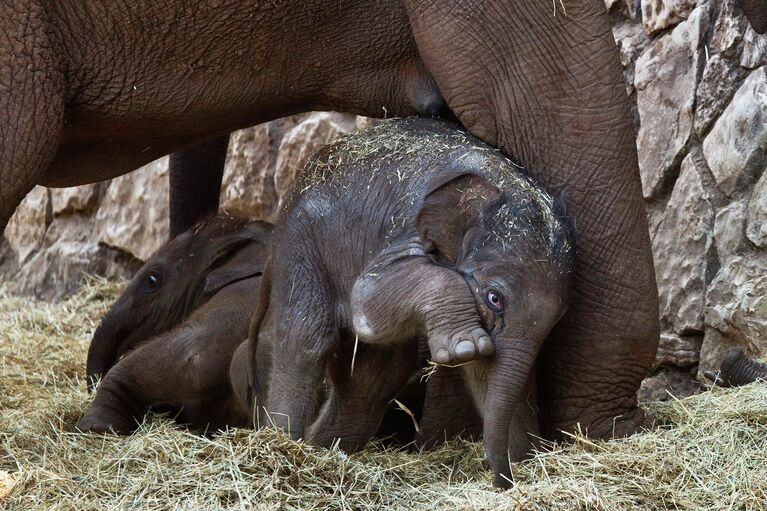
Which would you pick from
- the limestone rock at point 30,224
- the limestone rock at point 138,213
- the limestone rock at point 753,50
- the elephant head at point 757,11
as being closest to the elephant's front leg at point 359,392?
the elephant head at point 757,11

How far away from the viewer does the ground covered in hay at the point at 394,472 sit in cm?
392

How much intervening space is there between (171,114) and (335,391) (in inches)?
46.7

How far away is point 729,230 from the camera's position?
5.52 m

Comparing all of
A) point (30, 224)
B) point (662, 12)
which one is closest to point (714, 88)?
point (662, 12)

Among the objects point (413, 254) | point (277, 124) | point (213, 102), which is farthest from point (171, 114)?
point (277, 124)

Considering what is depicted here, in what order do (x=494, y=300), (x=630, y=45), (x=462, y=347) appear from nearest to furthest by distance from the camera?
(x=462, y=347) → (x=494, y=300) → (x=630, y=45)

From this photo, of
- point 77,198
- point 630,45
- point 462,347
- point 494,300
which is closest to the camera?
point 462,347

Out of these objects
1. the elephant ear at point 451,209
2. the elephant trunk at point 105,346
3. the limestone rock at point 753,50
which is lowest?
the elephant trunk at point 105,346

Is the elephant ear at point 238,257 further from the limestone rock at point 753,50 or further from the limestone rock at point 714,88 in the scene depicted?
the limestone rock at point 753,50

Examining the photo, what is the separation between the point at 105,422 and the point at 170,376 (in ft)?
1.21

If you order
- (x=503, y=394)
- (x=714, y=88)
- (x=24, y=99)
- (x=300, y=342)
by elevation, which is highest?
(x=24, y=99)

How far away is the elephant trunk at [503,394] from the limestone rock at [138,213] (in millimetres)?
4449

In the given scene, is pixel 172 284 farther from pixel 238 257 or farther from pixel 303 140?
pixel 303 140

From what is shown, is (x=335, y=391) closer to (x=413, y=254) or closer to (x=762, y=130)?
(x=413, y=254)
